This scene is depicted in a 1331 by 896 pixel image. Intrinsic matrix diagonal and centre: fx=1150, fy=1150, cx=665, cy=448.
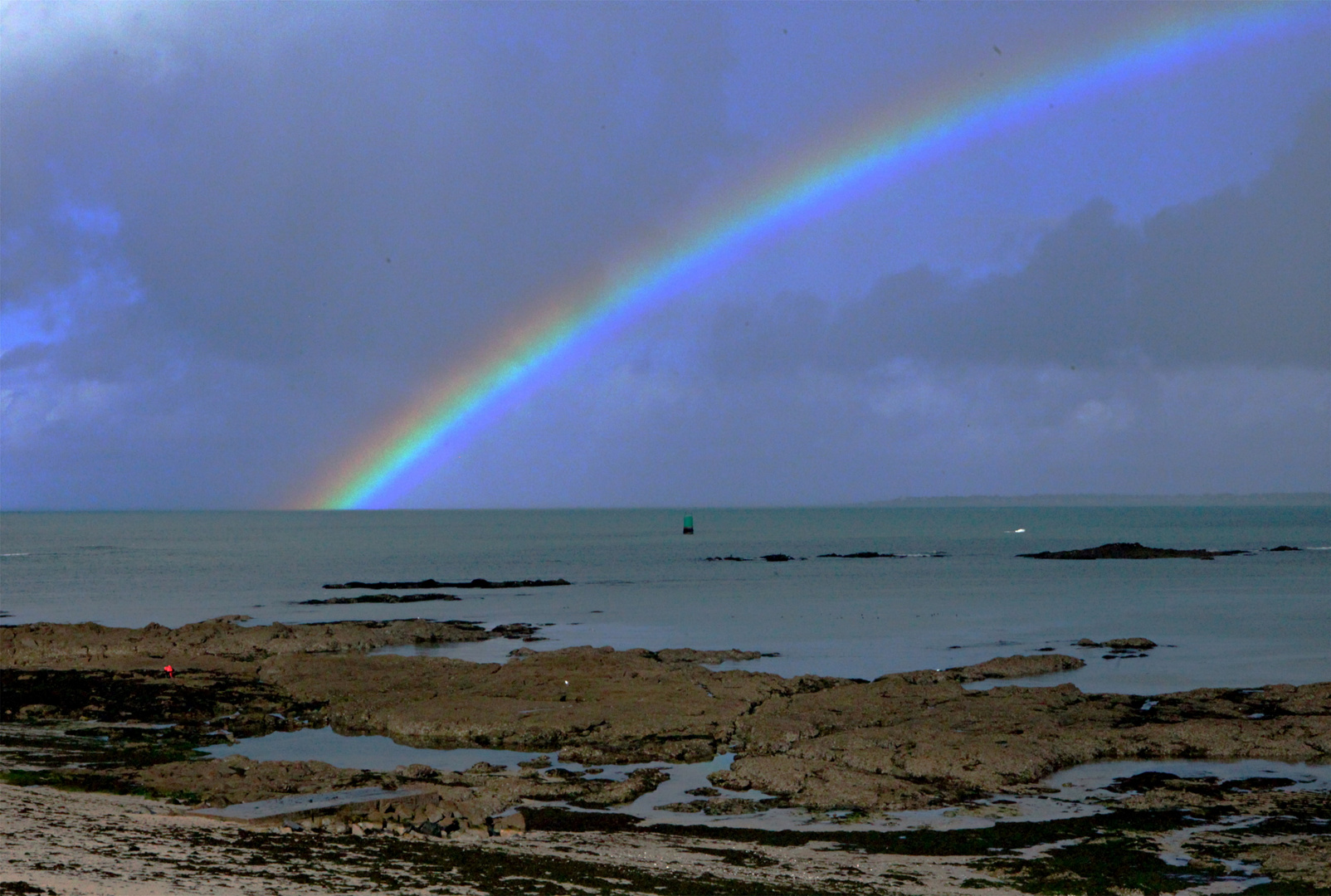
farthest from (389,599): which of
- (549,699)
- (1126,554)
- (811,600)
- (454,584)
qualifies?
(1126,554)

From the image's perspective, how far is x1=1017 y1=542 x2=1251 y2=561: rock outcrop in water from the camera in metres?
103

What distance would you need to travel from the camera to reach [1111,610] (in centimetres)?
5494

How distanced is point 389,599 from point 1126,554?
2748 inches

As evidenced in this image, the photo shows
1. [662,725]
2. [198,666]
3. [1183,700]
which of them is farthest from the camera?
[198,666]

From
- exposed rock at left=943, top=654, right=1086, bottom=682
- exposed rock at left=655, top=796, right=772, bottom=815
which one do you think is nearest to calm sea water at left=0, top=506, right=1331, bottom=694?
exposed rock at left=943, top=654, right=1086, bottom=682

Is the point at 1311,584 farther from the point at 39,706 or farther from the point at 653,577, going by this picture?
the point at 39,706

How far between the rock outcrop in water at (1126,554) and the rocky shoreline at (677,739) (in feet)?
242

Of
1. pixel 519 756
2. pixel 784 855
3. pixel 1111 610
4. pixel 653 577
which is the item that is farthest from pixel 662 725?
pixel 653 577

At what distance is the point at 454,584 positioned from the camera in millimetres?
75438

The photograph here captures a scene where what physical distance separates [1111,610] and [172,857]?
49.2 metres

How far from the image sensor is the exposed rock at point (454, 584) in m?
73.3

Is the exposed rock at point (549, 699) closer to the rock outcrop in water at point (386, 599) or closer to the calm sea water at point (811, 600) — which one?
the calm sea water at point (811, 600)

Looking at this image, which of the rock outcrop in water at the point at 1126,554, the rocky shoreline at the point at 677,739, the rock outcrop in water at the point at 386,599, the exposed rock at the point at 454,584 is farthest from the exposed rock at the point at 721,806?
the rock outcrop in water at the point at 1126,554

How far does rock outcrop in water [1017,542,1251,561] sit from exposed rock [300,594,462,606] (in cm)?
5981
